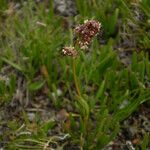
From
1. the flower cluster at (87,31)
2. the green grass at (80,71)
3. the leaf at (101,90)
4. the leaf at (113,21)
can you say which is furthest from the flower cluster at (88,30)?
the leaf at (113,21)

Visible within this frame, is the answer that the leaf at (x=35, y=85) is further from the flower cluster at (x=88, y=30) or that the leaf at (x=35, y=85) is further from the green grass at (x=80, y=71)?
the flower cluster at (x=88, y=30)

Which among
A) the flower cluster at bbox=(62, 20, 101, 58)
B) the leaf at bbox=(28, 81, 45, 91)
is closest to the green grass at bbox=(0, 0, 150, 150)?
the leaf at bbox=(28, 81, 45, 91)

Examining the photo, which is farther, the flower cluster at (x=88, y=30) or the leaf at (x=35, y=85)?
the leaf at (x=35, y=85)

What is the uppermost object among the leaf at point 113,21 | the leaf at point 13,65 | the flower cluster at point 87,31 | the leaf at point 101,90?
the flower cluster at point 87,31

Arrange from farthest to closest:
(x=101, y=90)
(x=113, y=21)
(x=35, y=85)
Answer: (x=113, y=21) < (x=35, y=85) < (x=101, y=90)

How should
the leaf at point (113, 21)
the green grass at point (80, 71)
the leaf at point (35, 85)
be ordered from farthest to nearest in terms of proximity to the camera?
1. the leaf at point (113, 21)
2. the leaf at point (35, 85)
3. the green grass at point (80, 71)

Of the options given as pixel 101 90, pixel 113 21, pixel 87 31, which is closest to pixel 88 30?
pixel 87 31

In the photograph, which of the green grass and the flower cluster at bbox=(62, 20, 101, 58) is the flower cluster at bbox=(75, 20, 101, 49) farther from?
the green grass

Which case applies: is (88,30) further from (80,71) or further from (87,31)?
(80,71)

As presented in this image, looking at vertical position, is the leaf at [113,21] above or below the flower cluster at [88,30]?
below
